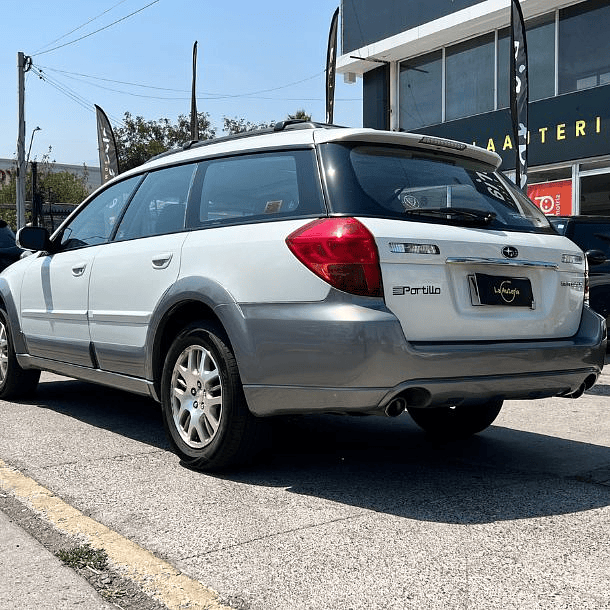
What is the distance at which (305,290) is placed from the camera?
12.6 ft

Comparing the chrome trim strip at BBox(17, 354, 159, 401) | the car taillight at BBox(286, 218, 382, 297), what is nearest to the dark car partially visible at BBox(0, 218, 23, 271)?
the chrome trim strip at BBox(17, 354, 159, 401)

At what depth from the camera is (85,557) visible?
3.09m

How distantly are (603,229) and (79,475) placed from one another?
8.29m

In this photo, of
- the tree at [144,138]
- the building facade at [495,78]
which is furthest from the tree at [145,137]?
the building facade at [495,78]

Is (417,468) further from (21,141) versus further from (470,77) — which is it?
(21,141)

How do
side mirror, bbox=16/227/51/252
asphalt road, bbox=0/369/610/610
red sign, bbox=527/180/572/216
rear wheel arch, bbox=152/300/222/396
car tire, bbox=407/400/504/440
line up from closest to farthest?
asphalt road, bbox=0/369/610/610 → rear wheel arch, bbox=152/300/222/396 → car tire, bbox=407/400/504/440 → side mirror, bbox=16/227/51/252 → red sign, bbox=527/180/572/216

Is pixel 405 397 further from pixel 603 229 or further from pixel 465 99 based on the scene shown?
pixel 465 99

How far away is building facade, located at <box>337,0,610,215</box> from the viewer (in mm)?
17266

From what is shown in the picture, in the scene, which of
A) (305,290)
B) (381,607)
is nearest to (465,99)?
(305,290)

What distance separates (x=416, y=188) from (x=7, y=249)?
1015 cm

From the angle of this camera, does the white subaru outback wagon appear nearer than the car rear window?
Yes

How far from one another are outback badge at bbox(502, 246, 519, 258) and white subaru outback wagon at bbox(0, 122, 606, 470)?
0.01 metres

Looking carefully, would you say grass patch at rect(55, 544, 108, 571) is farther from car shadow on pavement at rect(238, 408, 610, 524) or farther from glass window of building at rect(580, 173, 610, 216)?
glass window of building at rect(580, 173, 610, 216)

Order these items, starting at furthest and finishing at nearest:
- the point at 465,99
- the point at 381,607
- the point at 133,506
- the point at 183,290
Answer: the point at 465,99, the point at 183,290, the point at 133,506, the point at 381,607
